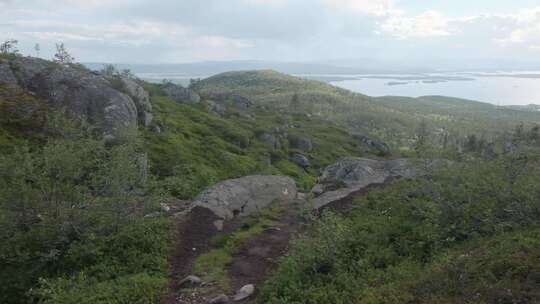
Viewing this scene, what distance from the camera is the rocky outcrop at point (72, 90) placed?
39438 millimetres

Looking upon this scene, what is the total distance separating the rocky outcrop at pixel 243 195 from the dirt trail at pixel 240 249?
114 cm

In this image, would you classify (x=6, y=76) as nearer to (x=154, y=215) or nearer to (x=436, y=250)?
(x=154, y=215)

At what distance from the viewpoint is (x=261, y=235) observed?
66.7 feet

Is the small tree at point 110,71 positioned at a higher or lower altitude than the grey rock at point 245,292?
higher

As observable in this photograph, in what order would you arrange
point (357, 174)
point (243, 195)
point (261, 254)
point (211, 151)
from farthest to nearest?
1. point (211, 151)
2. point (357, 174)
3. point (243, 195)
4. point (261, 254)

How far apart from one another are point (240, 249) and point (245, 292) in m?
4.17

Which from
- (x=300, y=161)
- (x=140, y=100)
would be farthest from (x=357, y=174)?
(x=300, y=161)

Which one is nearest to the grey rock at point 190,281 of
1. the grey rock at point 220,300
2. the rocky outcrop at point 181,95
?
the grey rock at point 220,300

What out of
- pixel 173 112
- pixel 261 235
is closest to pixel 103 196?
pixel 261 235

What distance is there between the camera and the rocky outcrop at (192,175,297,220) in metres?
23.7

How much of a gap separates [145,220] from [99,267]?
12.0 feet

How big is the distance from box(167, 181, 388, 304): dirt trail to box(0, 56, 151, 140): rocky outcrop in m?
20.8

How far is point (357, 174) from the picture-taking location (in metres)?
32.2

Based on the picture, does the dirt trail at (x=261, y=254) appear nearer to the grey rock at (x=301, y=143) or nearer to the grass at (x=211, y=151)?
the grass at (x=211, y=151)
